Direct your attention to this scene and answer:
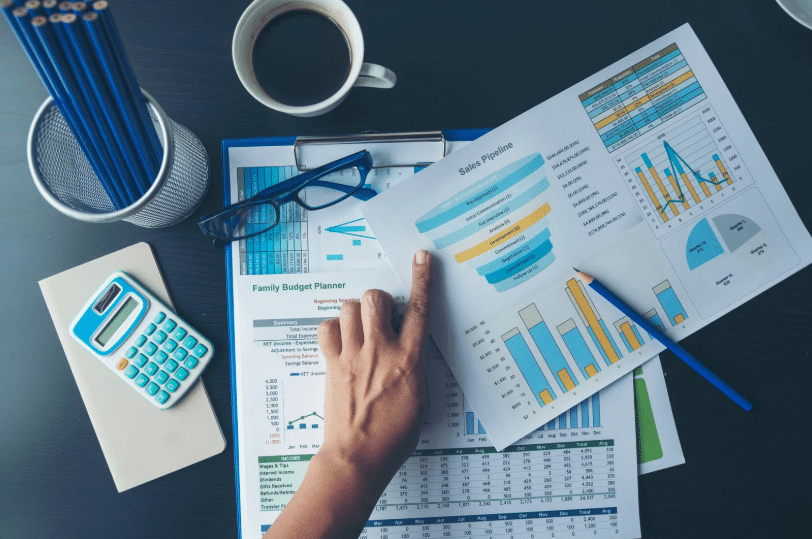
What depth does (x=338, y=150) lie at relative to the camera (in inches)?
24.4

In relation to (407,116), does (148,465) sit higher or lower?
lower

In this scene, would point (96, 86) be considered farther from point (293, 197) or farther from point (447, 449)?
point (447, 449)

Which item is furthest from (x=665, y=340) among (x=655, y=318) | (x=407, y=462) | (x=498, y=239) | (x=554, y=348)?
(x=407, y=462)

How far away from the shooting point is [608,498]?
64cm

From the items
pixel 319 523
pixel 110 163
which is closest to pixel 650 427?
pixel 319 523

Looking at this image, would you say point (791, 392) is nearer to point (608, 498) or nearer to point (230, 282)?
point (608, 498)

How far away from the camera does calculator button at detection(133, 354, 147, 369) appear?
615 millimetres

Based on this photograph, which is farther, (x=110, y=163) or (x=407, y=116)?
(x=407, y=116)

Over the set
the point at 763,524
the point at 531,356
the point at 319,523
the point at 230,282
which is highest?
the point at 230,282

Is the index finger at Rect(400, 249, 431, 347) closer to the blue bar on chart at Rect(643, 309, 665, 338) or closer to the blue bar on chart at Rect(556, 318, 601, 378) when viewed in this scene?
the blue bar on chart at Rect(556, 318, 601, 378)

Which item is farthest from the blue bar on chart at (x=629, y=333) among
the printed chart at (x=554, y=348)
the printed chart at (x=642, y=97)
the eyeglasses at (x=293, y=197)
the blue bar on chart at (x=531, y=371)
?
the eyeglasses at (x=293, y=197)

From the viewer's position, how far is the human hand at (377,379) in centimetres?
58

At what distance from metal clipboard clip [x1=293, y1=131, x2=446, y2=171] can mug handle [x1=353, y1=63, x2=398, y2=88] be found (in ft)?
0.22

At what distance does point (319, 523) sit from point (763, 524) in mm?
548
